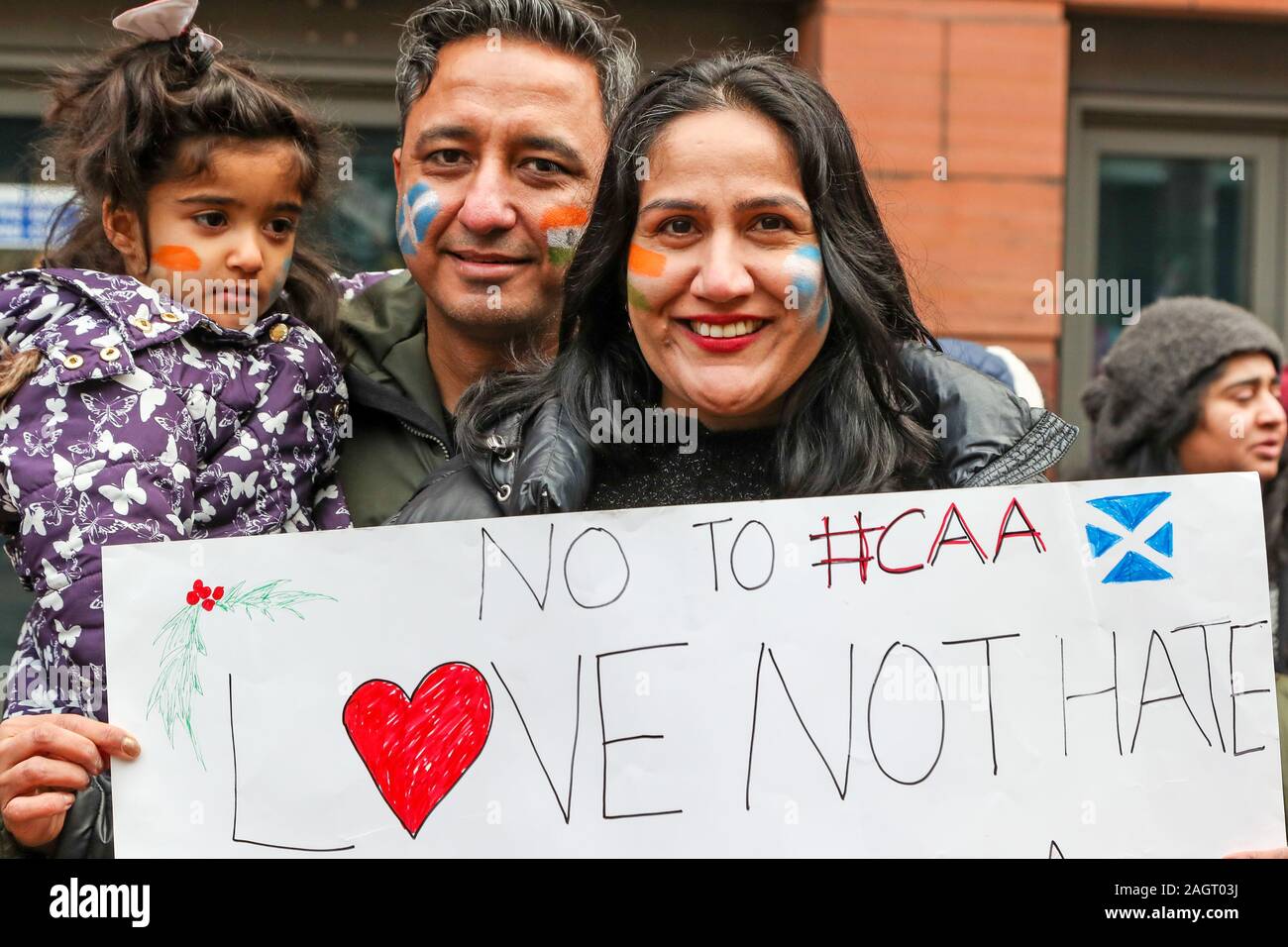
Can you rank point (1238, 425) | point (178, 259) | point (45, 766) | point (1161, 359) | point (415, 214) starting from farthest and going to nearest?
point (1161, 359) → point (1238, 425) → point (415, 214) → point (178, 259) → point (45, 766)

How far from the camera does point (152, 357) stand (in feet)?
7.38

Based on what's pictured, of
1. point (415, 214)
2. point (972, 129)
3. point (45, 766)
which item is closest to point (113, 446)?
point (45, 766)

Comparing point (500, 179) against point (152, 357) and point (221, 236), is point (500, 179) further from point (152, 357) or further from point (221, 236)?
point (152, 357)

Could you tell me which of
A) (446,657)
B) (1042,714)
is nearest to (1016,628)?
(1042,714)

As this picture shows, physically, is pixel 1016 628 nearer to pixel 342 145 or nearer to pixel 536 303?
pixel 536 303

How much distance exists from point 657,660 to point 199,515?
2.31 ft

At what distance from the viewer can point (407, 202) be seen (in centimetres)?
266

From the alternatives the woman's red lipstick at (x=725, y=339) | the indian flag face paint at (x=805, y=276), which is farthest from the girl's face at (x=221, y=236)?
the indian flag face paint at (x=805, y=276)

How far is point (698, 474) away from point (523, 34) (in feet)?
2.86

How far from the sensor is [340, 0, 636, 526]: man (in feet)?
8.46

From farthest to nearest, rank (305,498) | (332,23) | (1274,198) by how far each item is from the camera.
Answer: (1274,198) → (332,23) → (305,498)

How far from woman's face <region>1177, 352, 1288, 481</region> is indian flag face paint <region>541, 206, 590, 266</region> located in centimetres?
239

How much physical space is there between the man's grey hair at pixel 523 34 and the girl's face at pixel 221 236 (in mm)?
298

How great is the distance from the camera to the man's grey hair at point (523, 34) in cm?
266
